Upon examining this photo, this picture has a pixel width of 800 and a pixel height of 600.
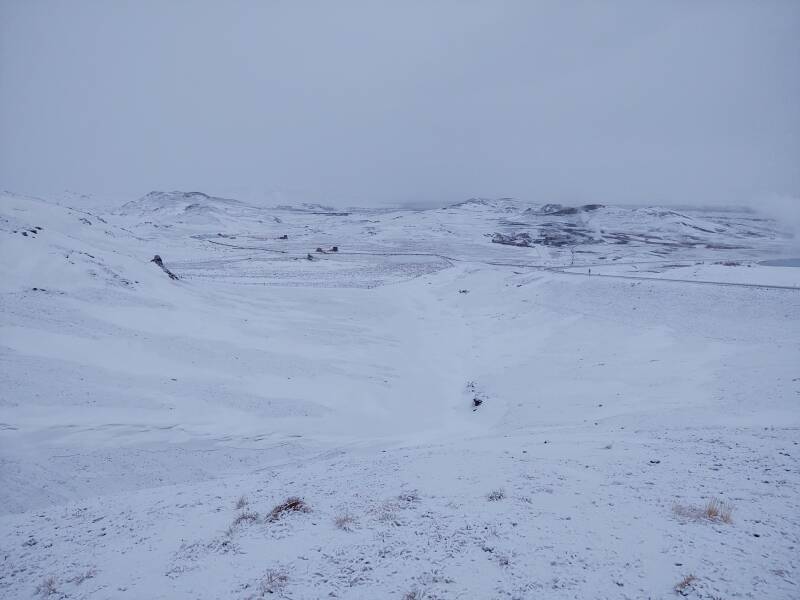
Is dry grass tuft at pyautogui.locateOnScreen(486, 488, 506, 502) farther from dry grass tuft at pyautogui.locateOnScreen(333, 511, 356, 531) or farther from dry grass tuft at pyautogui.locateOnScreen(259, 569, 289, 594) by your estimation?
dry grass tuft at pyautogui.locateOnScreen(259, 569, 289, 594)

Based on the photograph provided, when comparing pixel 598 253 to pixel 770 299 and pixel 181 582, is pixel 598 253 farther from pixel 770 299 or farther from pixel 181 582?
pixel 181 582

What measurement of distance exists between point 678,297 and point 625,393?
15.2 meters

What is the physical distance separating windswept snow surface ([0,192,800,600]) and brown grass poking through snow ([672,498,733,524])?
0.07 m

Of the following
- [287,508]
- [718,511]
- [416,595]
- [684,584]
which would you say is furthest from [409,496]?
[718,511]

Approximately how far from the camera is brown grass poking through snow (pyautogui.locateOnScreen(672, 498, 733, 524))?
6.97 m

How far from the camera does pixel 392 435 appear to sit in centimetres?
1608

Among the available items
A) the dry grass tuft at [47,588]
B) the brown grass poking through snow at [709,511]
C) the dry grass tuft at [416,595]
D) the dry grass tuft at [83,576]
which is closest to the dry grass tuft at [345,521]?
the dry grass tuft at [416,595]

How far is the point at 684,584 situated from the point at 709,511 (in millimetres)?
2159

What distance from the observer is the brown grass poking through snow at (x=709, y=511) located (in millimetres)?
6971

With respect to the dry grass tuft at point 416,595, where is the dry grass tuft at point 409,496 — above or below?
below

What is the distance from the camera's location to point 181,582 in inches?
259

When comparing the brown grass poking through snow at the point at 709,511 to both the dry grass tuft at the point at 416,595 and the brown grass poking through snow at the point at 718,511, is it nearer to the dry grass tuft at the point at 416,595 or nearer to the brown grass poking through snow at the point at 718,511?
the brown grass poking through snow at the point at 718,511

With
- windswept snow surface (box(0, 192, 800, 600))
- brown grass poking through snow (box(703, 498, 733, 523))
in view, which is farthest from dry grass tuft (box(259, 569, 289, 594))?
brown grass poking through snow (box(703, 498, 733, 523))

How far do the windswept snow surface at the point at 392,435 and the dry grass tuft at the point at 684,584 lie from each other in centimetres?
8
